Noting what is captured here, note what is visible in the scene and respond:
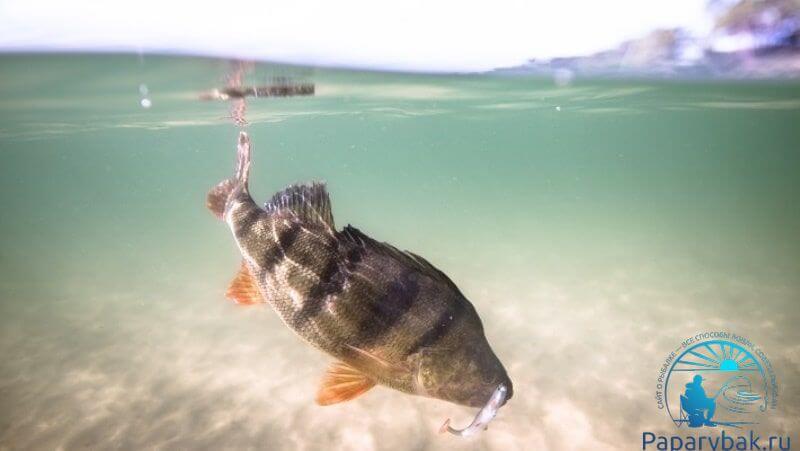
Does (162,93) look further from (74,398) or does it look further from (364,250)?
(364,250)

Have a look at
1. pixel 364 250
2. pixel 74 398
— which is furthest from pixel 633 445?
pixel 74 398

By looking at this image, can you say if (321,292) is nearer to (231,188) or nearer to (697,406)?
(231,188)

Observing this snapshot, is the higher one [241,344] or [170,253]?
[241,344]

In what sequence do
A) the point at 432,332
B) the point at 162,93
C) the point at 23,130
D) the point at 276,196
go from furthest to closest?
1. the point at 23,130
2. the point at 162,93
3. the point at 276,196
4. the point at 432,332

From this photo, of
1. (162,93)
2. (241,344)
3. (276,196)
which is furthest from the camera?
(162,93)
